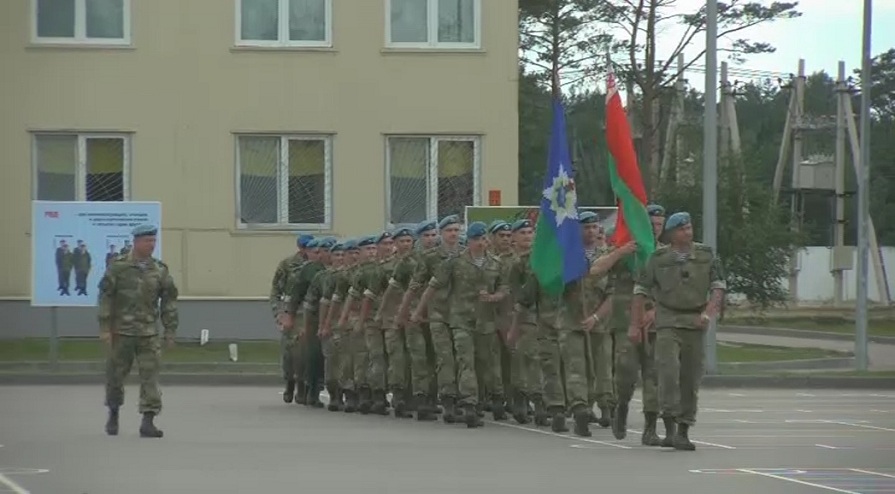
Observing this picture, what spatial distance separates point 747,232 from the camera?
45.0m

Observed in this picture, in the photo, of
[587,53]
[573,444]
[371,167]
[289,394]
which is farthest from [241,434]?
[587,53]

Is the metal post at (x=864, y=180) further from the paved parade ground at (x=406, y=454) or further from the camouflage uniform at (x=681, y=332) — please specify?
the camouflage uniform at (x=681, y=332)

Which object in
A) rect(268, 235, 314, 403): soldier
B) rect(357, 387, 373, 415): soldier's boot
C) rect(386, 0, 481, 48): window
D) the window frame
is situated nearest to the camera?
rect(357, 387, 373, 415): soldier's boot

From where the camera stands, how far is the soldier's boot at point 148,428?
19.1 meters

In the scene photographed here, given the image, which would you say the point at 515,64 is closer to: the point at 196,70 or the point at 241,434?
the point at 196,70

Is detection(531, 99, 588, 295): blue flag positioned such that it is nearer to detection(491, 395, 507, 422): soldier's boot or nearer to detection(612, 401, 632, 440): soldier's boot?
Answer: detection(612, 401, 632, 440): soldier's boot

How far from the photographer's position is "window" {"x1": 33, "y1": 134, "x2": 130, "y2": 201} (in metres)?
37.2

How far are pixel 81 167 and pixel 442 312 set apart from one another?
1702cm

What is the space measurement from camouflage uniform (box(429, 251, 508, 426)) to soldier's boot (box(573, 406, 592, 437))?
1894 millimetres

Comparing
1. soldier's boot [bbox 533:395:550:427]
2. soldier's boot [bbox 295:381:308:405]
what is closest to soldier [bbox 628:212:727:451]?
soldier's boot [bbox 533:395:550:427]

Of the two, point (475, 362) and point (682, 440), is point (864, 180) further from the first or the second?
point (682, 440)

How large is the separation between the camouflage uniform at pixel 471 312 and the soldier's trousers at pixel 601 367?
55.5 inches

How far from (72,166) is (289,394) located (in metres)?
12.9

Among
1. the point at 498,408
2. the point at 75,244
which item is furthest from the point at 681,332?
the point at 75,244
